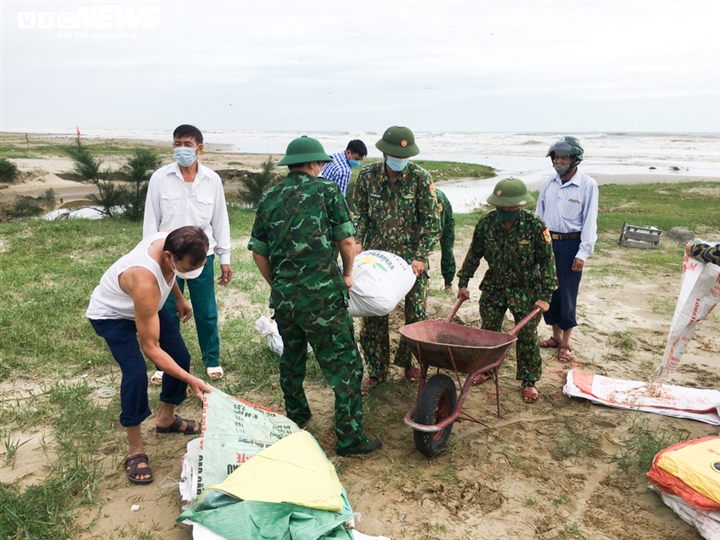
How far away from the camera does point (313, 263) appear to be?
2713 mm

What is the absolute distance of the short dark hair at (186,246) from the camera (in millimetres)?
2414

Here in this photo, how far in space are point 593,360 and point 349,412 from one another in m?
2.67

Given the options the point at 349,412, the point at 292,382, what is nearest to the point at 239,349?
the point at 292,382

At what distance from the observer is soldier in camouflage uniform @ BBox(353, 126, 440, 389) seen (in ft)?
11.8

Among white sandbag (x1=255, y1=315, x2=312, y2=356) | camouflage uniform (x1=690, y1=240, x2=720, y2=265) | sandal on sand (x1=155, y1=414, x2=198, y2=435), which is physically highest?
camouflage uniform (x1=690, y1=240, x2=720, y2=265)

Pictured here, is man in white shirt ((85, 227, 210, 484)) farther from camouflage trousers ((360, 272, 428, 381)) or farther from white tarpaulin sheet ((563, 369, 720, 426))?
white tarpaulin sheet ((563, 369, 720, 426))

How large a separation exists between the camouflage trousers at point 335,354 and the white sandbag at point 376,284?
368mm

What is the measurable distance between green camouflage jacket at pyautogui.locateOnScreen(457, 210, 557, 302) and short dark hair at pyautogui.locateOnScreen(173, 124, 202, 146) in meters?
2.09

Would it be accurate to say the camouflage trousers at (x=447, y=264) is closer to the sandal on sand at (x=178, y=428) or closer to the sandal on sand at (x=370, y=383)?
Result: the sandal on sand at (x=370, y=383)

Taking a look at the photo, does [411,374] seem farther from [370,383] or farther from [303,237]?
[303,237]

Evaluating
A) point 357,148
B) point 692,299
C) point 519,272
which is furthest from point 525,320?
point 357,148

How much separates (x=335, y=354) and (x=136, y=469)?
1.23m

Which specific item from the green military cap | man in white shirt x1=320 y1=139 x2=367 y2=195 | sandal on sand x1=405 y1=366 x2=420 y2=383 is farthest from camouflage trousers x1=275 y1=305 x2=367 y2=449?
man in white shirt x1=320 y1=139 x2=367 y2=195

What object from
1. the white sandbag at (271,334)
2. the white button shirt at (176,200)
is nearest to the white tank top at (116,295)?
the white button shirt at (176,200)
